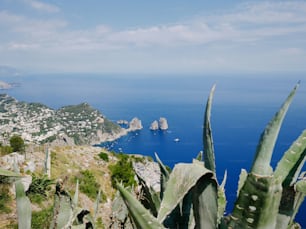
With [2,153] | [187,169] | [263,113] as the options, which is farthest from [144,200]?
[263,113]

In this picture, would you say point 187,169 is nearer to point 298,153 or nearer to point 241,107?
point 298,153

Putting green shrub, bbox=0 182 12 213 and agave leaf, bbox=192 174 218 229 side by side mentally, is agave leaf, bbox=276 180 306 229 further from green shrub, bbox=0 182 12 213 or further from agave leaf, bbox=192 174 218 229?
green shrub, bbox=0 182 12 213

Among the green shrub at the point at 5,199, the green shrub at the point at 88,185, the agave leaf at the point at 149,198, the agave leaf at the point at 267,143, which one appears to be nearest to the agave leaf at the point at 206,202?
the agave leaf at the point at 267,143

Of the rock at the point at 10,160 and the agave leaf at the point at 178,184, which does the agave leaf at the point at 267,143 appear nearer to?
the agave leaf at the point at 178,184

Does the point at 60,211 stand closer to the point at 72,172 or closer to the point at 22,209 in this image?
the point at 22,209

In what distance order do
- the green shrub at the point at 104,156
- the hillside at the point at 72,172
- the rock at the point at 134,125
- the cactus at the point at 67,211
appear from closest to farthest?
the cactus at the point at 67,211
the hillside at the point at 72,172
the green shrub at the point at 104,156
the rock at the point at 134,125

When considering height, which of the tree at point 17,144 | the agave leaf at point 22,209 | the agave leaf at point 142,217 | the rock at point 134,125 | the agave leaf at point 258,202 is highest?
the agave leaf at point 258,202

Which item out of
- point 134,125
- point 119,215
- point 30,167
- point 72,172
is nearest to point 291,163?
point 119,215
